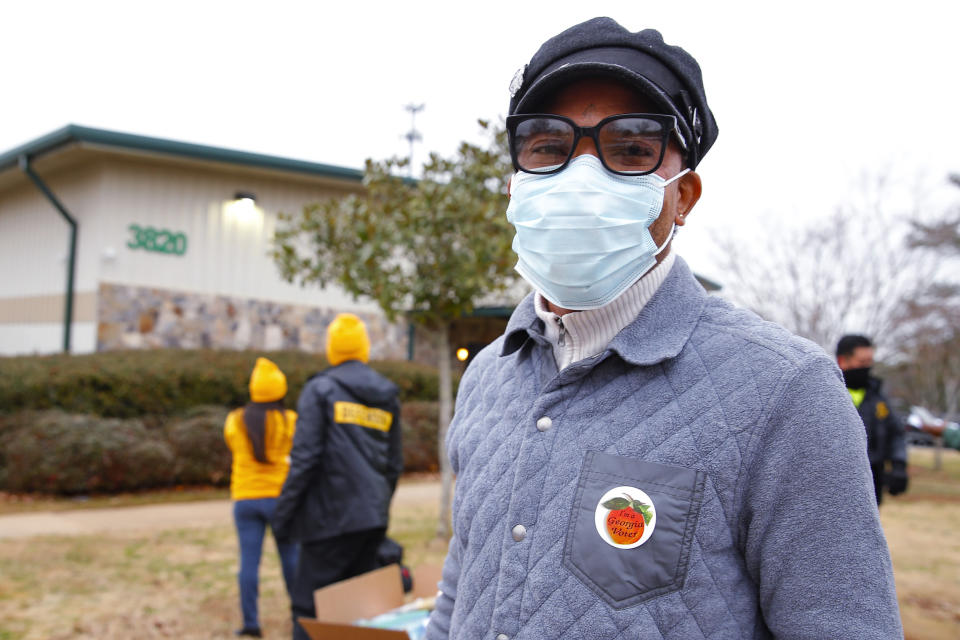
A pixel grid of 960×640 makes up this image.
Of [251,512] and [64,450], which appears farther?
[64,450]

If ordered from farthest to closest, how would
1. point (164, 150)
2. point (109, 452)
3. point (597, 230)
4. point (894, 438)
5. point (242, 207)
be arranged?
1. point (242, 207)
2. point (164, 150)
3. point (109, 452)
4. point (894, 438)
5. point (597, 230)

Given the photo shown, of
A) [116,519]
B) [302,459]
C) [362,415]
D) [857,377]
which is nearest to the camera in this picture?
[302,459]

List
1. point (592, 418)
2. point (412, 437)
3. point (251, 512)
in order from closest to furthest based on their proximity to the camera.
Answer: point (592, 418)
point (251, 512)
point (412, 437)

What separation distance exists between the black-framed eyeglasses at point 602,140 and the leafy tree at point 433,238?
5503 mm

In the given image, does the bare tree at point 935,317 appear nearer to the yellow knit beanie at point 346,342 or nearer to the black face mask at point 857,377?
the black face mask at point 857,377

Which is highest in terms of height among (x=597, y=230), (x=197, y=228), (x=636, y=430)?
(x=197, y=228)

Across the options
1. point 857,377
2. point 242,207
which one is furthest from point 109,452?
point 857,377

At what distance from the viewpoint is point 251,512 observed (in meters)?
5.41

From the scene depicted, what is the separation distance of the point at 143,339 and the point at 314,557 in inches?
434

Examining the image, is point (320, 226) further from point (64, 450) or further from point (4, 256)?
point (4, 256)

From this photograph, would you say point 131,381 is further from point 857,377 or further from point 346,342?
point 857,377

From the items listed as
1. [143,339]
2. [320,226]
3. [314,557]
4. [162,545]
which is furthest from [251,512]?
[143,339]

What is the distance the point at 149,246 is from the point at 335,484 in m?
11.4

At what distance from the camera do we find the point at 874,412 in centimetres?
677
